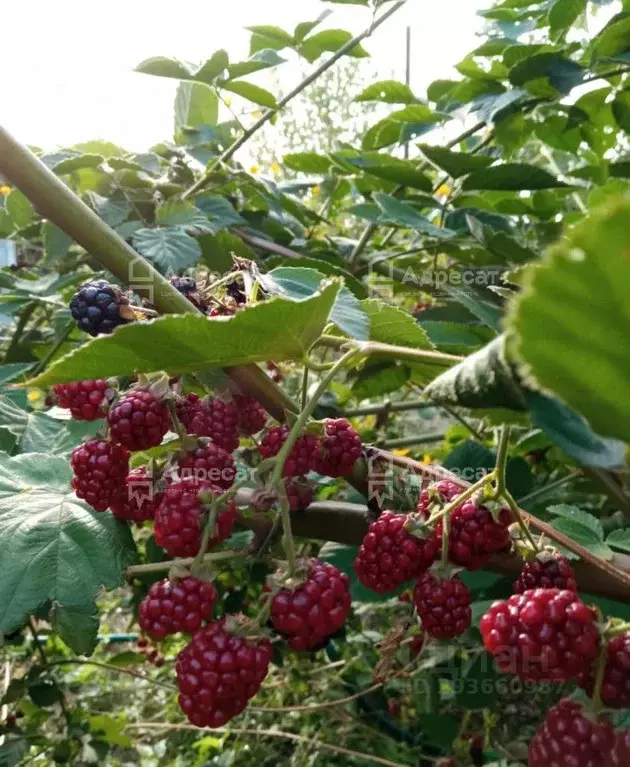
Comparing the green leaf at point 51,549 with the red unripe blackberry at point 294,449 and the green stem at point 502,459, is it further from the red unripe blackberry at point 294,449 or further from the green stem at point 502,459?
the green stem at point 502,459

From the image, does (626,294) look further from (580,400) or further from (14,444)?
(14,444)

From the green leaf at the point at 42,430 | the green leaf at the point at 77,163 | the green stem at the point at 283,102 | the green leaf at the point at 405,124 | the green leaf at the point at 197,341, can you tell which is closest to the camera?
the green leaf at the point at 197,341

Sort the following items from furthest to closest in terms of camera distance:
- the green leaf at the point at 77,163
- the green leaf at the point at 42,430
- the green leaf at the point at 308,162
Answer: the green leaf at the point at 308,162 → the green leaf at the point at 77,163 → the green leaf at the point at 42,430

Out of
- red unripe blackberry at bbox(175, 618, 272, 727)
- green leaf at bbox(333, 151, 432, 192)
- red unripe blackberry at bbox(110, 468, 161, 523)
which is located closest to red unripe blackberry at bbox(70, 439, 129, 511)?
red unripe blackberry at bbox(110, 468, 161, 523)

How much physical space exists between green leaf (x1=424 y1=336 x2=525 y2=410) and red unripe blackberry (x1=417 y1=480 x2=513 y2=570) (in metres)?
0.17

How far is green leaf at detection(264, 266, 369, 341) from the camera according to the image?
423 mm

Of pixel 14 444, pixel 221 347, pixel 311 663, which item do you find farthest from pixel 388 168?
pixel 311 663

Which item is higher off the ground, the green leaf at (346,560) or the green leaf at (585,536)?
the green leaf at (585,536)

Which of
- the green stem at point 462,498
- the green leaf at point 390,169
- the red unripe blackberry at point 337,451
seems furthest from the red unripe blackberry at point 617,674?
the green leaf at point 390,169

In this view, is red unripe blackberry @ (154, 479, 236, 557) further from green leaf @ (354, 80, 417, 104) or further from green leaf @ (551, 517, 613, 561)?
green leaf @ (354, 80, 417, 104)

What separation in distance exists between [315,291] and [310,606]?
0.64 ft

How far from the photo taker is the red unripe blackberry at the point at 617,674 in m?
0.37

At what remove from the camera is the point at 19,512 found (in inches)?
22.2

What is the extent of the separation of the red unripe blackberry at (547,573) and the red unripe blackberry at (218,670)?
0.54 ft
